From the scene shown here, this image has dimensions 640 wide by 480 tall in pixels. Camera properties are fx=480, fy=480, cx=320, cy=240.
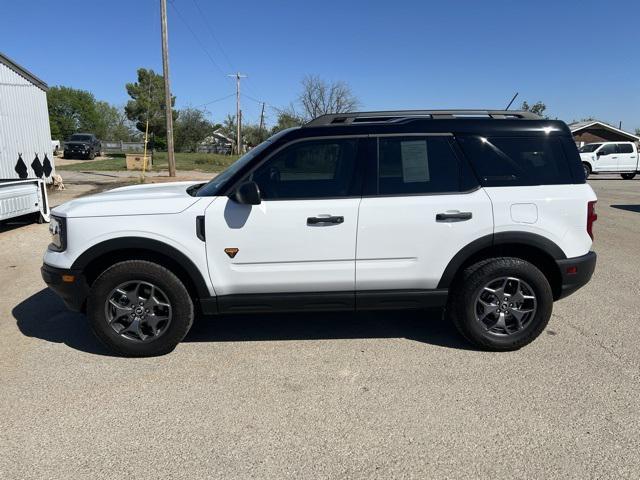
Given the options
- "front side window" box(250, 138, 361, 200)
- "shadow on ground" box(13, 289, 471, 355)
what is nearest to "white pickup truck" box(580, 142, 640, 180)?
"shadow on ground" box(13, 289, 471, 355)

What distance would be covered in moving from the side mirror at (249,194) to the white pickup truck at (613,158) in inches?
1026

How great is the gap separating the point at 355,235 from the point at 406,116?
1.13m

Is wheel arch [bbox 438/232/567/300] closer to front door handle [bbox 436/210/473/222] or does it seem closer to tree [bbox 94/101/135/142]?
front door handle [bbox 436/210/473/222]

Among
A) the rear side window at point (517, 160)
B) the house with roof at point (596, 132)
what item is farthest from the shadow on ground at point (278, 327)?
the house with roof at point (596, 132)

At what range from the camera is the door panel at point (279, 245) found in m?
3.57

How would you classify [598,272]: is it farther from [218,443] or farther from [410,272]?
[218,443]

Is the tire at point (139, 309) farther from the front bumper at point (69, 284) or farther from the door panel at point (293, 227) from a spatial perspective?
the door panel at point (293, 227)

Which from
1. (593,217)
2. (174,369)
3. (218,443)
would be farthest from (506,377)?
(174,369)

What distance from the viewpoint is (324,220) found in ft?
11.8

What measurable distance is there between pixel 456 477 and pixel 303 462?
784 mm

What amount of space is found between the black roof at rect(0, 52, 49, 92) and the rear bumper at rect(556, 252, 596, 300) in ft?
47.4

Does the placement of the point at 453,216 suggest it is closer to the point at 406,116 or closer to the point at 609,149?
the point at 406,116

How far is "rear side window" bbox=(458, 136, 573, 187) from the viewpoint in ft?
12.3

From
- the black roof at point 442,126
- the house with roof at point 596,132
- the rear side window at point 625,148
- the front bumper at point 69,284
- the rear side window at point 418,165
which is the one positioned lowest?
the front bumper at point 69,284
